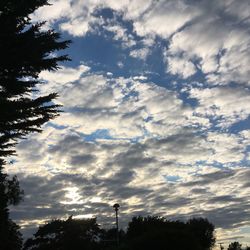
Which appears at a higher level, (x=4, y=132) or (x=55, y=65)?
(x=55, y=65)

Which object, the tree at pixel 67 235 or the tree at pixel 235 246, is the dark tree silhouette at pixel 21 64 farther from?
the tree at pixel 235 246

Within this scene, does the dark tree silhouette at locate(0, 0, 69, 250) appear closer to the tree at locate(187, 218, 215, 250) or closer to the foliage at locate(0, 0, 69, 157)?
the foliage at locate(0, 0, 69, 157)

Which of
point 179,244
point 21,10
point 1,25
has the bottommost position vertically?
point 179,244

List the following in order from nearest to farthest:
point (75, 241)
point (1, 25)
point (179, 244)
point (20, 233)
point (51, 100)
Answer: point (1, 25)
point (51, 100)
point (179, 244)
point (20, 233)
point (75, 241)

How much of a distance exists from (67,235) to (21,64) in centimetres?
7304

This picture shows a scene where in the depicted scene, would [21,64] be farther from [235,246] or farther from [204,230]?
[235,246]

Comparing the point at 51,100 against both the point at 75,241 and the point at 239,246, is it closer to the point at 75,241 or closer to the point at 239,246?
the point at 75,241

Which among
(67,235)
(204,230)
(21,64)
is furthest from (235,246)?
(21,64)

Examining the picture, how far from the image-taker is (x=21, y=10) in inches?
819

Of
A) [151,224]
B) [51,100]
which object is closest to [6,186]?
[51,100]

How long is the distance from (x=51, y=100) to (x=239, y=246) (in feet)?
473

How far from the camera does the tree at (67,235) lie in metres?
86.4

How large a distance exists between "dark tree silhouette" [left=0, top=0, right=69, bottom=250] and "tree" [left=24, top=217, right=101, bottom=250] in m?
66.6

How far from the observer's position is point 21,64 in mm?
20859
